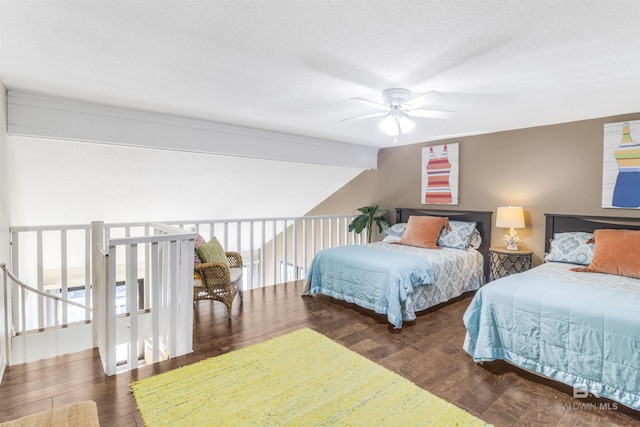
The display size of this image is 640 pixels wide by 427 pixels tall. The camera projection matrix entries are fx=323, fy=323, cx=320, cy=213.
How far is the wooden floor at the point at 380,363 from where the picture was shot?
6.07 ft

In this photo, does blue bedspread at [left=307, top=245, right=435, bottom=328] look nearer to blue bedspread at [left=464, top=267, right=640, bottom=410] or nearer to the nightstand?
blue bedspread at [left=464, top=267, right=640, bottom=410]

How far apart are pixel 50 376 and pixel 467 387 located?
2.77m

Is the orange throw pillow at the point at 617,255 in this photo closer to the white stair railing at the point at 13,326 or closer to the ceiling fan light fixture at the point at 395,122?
the ceiling fan light fixture at the point at 395,122

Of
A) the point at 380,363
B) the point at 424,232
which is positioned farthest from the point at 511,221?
the point at 380,363

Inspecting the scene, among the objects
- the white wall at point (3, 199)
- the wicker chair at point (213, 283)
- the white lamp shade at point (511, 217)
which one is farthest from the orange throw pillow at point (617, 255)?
the white wall at point (3, 199)

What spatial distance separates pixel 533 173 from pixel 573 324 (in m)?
2.51

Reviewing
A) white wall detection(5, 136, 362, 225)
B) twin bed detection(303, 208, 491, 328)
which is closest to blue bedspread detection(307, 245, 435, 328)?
twin bed detection(303, 208, 491, 328)

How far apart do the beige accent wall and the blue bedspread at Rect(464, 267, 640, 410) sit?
5.34 feet

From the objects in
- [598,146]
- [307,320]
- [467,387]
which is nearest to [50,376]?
[307,320]

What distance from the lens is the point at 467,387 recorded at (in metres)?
2.09

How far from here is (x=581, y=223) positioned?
140 inches

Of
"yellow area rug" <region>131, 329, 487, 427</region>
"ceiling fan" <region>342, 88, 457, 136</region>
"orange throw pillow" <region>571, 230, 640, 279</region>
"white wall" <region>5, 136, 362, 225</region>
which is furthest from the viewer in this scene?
"white wall" <region>5, 136, 362, 225</region>

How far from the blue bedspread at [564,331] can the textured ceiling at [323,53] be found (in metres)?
1.53

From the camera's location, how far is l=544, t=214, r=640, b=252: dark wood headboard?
332 centimetres
